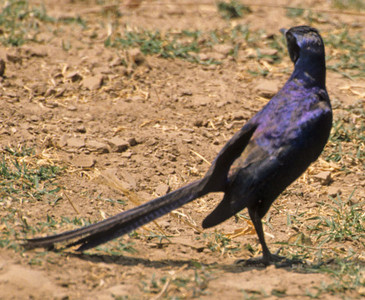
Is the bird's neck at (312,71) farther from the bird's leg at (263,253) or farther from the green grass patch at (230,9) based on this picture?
the green grass patch at (230,9)

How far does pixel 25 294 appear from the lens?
3.71 m

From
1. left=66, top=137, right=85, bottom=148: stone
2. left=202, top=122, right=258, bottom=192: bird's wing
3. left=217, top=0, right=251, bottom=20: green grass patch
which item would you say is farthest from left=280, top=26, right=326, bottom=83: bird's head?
left=217, top=0, right=251, bottom=20: green grass patch

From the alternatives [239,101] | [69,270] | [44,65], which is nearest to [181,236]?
[69,270]

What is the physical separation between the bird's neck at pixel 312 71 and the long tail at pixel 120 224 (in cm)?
115

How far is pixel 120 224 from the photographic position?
431cm

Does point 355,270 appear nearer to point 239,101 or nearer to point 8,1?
point 239,101

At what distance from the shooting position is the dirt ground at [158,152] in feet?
13.3

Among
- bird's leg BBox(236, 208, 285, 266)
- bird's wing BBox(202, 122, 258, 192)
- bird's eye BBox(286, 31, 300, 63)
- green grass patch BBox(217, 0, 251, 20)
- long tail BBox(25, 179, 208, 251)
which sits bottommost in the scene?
bird's leg BBox(236, 208, 285, 266)

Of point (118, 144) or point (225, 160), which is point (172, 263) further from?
point (118, 144)

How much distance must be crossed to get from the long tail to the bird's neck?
1.15 meters

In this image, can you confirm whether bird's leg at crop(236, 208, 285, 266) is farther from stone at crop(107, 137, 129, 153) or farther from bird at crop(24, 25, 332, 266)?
stone at crop(107, 137, 129, 153)

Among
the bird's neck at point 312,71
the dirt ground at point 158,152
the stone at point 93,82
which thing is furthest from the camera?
the stone at point 93,82

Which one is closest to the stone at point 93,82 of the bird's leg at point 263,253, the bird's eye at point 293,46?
the bird's eye at point 293,46

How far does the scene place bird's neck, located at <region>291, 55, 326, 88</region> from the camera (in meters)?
4.77
